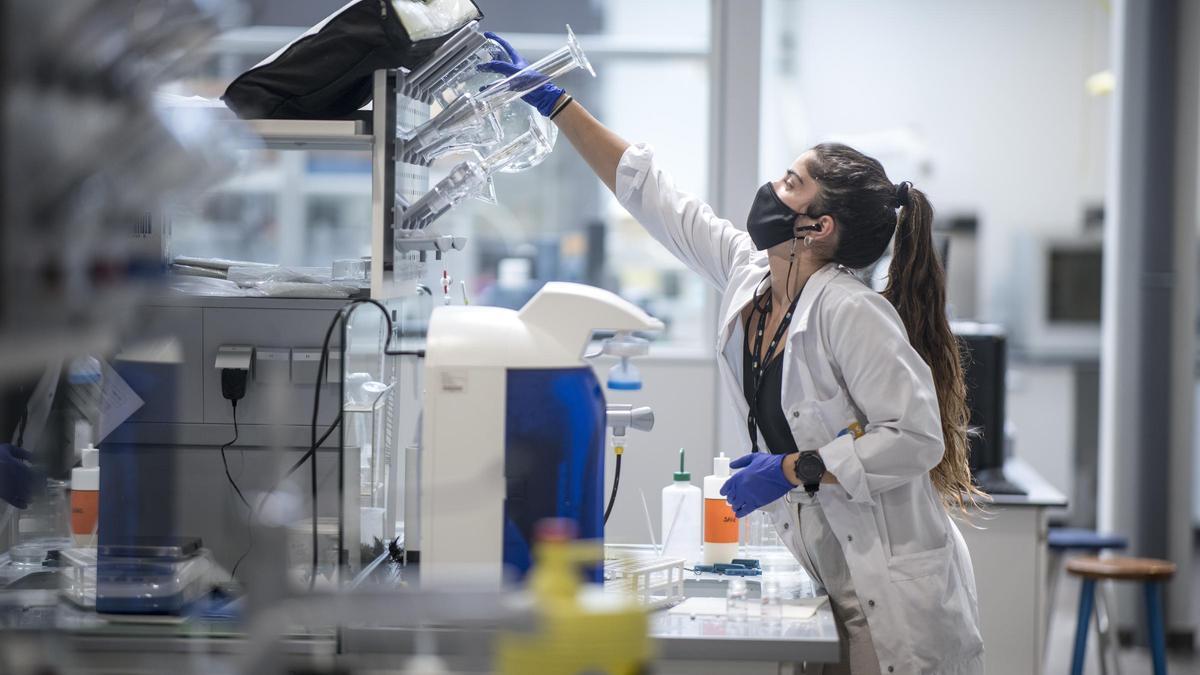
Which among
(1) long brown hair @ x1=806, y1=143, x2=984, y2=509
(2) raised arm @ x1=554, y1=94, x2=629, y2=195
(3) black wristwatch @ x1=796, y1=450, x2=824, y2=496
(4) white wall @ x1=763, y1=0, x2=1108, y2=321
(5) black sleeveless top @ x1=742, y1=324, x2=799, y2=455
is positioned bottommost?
(3) black wristwatch @ x1=796, y1=450, x2=824, y2=496

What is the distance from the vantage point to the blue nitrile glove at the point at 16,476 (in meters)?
1.91

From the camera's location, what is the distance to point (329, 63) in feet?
5.91

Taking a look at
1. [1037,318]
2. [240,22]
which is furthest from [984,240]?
[240,22]

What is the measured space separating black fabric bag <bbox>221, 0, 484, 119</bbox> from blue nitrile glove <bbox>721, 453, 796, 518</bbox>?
857 millimetres

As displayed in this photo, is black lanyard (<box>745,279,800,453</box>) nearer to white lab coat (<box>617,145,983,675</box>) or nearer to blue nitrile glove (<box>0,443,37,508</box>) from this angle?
white lab coat (<box>617,145,983,675</box>)

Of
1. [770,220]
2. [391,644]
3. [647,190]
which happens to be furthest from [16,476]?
[770,220]

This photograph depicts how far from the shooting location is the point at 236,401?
6.23ft

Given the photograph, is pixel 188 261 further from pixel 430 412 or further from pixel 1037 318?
pixel 1037 318

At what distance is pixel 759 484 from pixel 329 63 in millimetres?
945

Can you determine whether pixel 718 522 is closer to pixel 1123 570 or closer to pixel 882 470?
pixel 882 470

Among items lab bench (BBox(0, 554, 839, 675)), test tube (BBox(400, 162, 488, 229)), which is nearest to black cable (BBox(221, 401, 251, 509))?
lab bench (BBox(0, 554, 839, 675))

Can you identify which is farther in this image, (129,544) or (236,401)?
(236,401)

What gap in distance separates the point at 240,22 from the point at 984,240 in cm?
560

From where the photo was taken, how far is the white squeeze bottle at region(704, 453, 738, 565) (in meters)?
2.06
